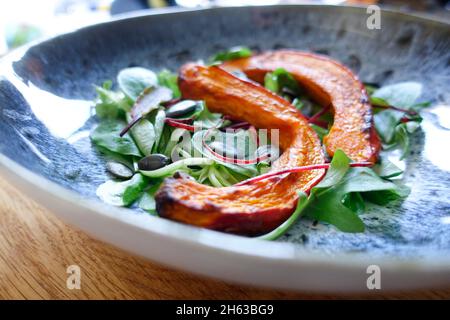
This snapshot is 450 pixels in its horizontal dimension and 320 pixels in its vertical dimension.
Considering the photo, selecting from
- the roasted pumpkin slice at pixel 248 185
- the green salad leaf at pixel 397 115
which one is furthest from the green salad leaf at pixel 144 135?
the green salad leaf at pixel 397 115

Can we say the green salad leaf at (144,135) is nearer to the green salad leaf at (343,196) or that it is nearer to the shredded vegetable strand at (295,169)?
the shredded vegetable strand at (295,169)

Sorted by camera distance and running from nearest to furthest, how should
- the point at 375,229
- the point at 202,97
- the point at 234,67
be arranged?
1. the point at 375,229
2. the point at 202,97
3. the point at 234,67

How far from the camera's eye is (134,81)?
1.43 meters

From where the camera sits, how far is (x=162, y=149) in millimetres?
1184

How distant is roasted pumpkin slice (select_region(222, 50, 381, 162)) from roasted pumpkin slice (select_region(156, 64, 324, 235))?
10 centimetres

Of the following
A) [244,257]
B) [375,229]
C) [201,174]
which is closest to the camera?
[244,257]

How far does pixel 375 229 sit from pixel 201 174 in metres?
0.43

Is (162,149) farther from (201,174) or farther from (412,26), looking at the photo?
(412,26)

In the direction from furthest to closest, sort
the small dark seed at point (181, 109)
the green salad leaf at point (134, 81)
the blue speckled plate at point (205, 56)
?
1. the green salad leaf at point (134, 81)
2. the small dark seed at point (181, 109)
3. the blue speckled plate at point (205, 56)

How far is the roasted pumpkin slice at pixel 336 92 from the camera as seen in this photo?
1170 mm

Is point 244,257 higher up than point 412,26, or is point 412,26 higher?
point 412,26

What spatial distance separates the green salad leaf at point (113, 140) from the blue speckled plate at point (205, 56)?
0.12 feet
